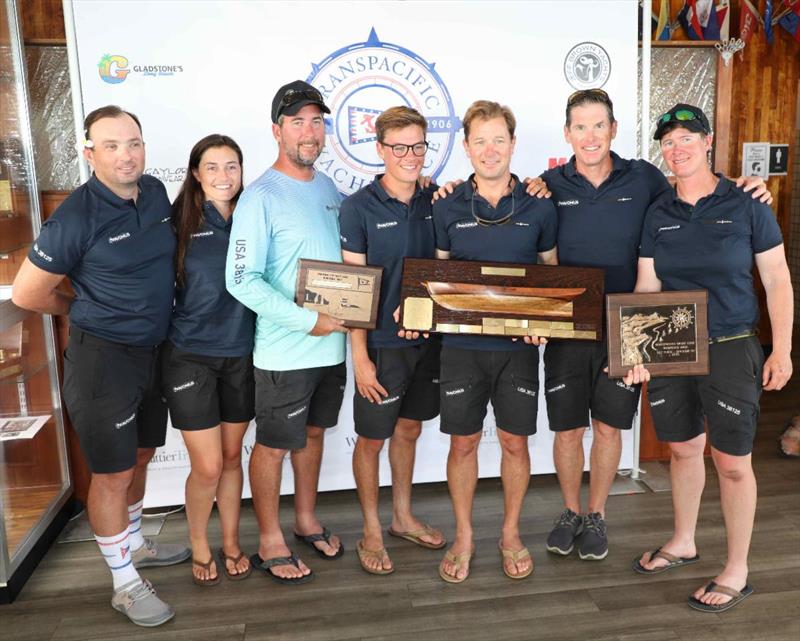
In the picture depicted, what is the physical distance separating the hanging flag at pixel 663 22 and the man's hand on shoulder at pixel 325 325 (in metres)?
3.63

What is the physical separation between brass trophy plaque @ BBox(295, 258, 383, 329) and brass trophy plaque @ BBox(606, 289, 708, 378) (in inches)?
32.2

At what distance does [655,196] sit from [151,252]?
179cm

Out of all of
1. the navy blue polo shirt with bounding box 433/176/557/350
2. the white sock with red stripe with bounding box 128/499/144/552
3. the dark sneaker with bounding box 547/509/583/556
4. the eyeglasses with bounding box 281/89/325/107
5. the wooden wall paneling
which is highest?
the wooden wall paneling

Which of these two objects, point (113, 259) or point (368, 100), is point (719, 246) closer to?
point (368, 100)

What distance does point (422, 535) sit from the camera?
3037 mm

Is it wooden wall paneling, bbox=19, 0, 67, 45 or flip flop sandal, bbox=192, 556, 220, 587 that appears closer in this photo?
flip flop sandal, bbox=192, 556, 220, 587

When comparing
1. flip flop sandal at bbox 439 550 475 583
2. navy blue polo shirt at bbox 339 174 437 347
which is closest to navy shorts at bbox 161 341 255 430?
navy blue polo shirt at bbox 339 174 437 347

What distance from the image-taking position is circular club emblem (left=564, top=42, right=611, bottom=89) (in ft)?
11.0

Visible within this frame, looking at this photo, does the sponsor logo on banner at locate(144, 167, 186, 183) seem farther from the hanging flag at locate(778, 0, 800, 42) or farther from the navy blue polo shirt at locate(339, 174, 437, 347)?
the hanging flag at locate(778, 0, 800, 42)

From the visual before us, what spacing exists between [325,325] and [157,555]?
1.25 m

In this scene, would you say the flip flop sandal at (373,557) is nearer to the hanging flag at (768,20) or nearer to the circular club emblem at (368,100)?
the circular club emblem at (368,100)

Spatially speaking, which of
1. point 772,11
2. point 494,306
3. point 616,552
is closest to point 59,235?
point 494,306

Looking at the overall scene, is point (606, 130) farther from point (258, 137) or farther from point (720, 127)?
point (720, 127)

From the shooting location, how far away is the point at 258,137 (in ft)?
10.6
